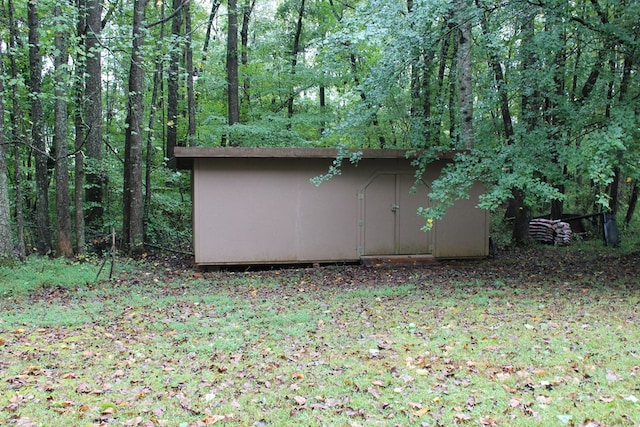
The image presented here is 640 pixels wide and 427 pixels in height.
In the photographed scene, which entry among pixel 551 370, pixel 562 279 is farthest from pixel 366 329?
A: pixel 562 279

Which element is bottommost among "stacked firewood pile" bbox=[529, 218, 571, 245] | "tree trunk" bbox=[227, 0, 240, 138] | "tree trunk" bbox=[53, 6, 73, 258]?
"stacked firewood pile" bbox=[529, 218, 571, 245]

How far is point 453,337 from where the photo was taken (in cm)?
452

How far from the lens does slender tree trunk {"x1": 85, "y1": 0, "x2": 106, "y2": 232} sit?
9.62m

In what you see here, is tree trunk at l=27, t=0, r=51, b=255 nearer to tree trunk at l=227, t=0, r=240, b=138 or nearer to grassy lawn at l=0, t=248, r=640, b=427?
grassy lawn at l=0, t=248, r=640, b=427

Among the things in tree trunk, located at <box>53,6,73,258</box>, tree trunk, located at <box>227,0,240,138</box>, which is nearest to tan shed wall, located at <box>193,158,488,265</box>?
tree trunk, located at <box>53,6,73,258</box>

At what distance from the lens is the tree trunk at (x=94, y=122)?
9632 mm

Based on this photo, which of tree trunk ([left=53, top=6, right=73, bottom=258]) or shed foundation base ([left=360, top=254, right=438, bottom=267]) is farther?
shed foundation base ([left=360, top=254, right=438, bottom=267])

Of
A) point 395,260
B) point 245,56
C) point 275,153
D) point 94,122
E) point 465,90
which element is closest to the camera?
point 275,153

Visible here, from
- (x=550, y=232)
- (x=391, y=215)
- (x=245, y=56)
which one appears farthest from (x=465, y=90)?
(x=245, y=56)

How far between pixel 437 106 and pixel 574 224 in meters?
7.12

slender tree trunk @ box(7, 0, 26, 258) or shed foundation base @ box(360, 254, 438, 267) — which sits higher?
slender tree trunk @ box(7, 0, 26, 258)

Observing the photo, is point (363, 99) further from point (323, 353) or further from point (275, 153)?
point (323, 353)

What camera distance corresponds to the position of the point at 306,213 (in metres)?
9.14

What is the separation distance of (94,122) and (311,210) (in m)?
5.07
